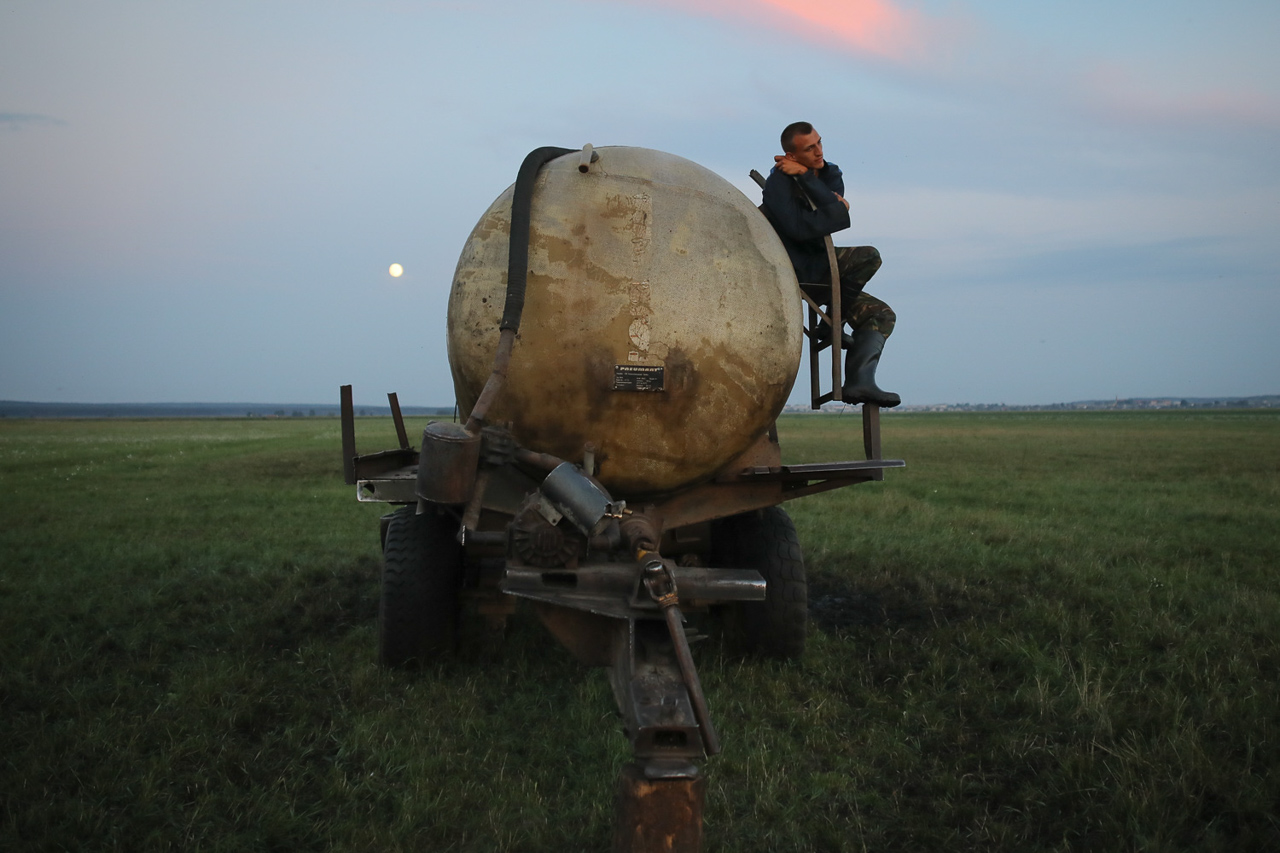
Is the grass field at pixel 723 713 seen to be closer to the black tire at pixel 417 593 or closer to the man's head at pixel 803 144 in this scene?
the black tire at pixel 417 593

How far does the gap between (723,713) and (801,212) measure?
2632mm

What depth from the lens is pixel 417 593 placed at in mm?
4938

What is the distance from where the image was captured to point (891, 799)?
355 cm

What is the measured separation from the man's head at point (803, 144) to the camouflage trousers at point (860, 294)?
1.84ft

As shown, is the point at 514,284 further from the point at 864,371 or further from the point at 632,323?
the point at 864,371

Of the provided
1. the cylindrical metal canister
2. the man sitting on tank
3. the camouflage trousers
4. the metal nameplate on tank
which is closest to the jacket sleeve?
the man sitting on tank

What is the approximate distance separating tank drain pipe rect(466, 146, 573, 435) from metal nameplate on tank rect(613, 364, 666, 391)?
48cm

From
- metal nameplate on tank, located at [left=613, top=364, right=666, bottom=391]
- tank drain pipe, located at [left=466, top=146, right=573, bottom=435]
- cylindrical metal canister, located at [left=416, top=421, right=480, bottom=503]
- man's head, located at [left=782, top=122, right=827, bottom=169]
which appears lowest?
cylindrical metal canister, located at [left=416, top=421, right=480, bottom=503]

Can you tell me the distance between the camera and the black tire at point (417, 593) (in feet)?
16.2

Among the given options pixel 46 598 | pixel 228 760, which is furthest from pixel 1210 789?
pixel 46 598

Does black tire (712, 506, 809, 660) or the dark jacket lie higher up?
the dark jacket

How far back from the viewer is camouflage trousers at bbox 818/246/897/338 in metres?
5.09

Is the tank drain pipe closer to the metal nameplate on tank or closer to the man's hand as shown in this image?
the metal nameplate on tank

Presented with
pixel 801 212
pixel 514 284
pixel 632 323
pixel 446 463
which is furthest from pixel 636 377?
pixel 801 212
